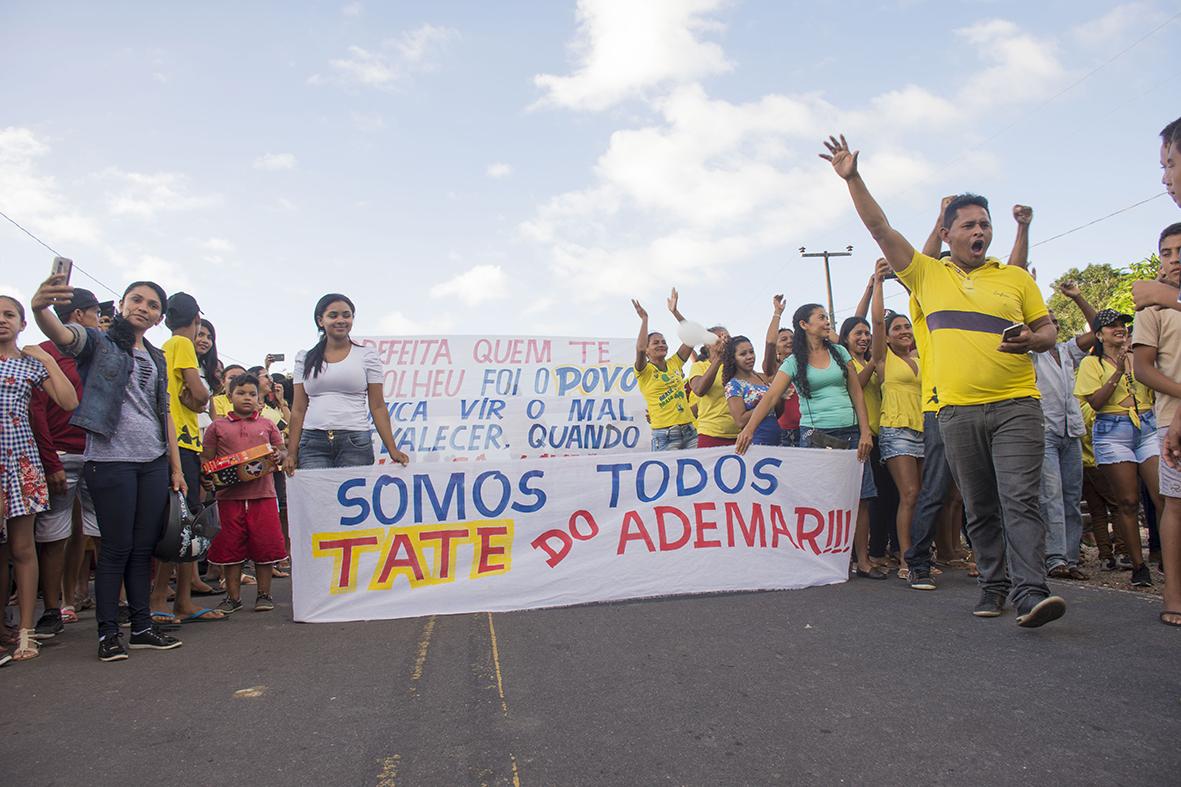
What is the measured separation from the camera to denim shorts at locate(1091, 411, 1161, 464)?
18.5ft

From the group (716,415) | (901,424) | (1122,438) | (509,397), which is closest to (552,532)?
(716,415)

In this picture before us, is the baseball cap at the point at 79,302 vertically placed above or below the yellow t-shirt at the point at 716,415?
above

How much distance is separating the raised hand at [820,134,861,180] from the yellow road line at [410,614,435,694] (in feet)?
10.4

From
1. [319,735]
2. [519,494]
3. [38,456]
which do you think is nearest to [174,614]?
[38,456]

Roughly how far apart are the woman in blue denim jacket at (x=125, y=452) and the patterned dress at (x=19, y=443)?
387 millimetres

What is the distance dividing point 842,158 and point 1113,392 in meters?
3.26

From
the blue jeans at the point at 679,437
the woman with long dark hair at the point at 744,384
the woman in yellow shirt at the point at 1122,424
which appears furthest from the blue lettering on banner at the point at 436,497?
the woman in yellow shirt at the point at 1122,424

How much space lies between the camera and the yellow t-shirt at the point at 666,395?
26.4ft

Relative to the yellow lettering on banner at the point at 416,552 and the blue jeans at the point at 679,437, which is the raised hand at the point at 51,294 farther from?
the blue jeans at the point at 679,437

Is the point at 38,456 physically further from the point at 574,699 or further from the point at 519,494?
the point at 574,699

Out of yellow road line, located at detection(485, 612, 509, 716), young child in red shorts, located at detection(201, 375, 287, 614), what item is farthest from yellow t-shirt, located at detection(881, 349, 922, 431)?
young child in red shorts, located at detection(201, 375, 287, 614)

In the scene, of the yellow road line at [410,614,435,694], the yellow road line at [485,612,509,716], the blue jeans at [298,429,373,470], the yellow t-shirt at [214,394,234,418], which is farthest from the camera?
the yellow t-shirt at [214,394,234,418]

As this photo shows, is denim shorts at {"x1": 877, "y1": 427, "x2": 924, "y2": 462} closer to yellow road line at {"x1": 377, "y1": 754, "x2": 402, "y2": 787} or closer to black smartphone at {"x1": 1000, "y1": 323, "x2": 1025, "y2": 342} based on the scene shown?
black smartphone at {"x1": 1000, "y1": 323, "x2": 1025, "y2": 342}

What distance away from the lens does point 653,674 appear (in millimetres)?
3270
